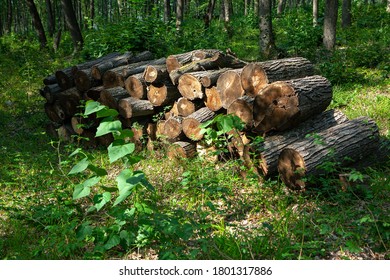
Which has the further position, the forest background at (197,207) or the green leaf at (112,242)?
the forest background at (197,207)

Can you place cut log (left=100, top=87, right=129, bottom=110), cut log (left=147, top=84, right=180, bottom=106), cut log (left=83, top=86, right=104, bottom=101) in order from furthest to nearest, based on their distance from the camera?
cut log (left=83, top=86, right=104, bottom=101) < cut log (left=100, top=87, right=129, bottom=110) < cut log (left=147, top=84, right=180, bottom=106)

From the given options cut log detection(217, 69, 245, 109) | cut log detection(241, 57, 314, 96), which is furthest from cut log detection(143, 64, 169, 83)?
cut log detection(241, 57, 314, 96)

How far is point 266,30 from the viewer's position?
12.9 m

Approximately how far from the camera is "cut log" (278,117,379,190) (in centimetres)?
515

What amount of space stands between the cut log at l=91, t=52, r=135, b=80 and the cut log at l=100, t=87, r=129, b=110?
0.69m

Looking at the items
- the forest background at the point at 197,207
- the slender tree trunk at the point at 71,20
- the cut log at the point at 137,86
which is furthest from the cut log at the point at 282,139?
the slender tree trunk at the point at 71,20

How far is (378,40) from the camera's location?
13211mm

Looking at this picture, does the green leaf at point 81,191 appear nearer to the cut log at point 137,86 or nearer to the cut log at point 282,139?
the cut log at point 282,139

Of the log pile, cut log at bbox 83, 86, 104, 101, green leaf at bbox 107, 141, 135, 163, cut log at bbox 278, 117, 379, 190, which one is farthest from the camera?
cut log at bbox 83, 86, 104, 101

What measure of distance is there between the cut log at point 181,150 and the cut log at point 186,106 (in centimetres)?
58

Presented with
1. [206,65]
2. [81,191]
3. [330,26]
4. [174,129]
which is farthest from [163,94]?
[330,26]

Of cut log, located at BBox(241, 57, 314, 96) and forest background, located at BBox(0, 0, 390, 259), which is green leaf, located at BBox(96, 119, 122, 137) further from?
cut log, located at BBox(241, 57, 314, 96)

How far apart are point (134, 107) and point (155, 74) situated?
74 centimetres

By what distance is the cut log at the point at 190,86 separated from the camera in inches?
270
